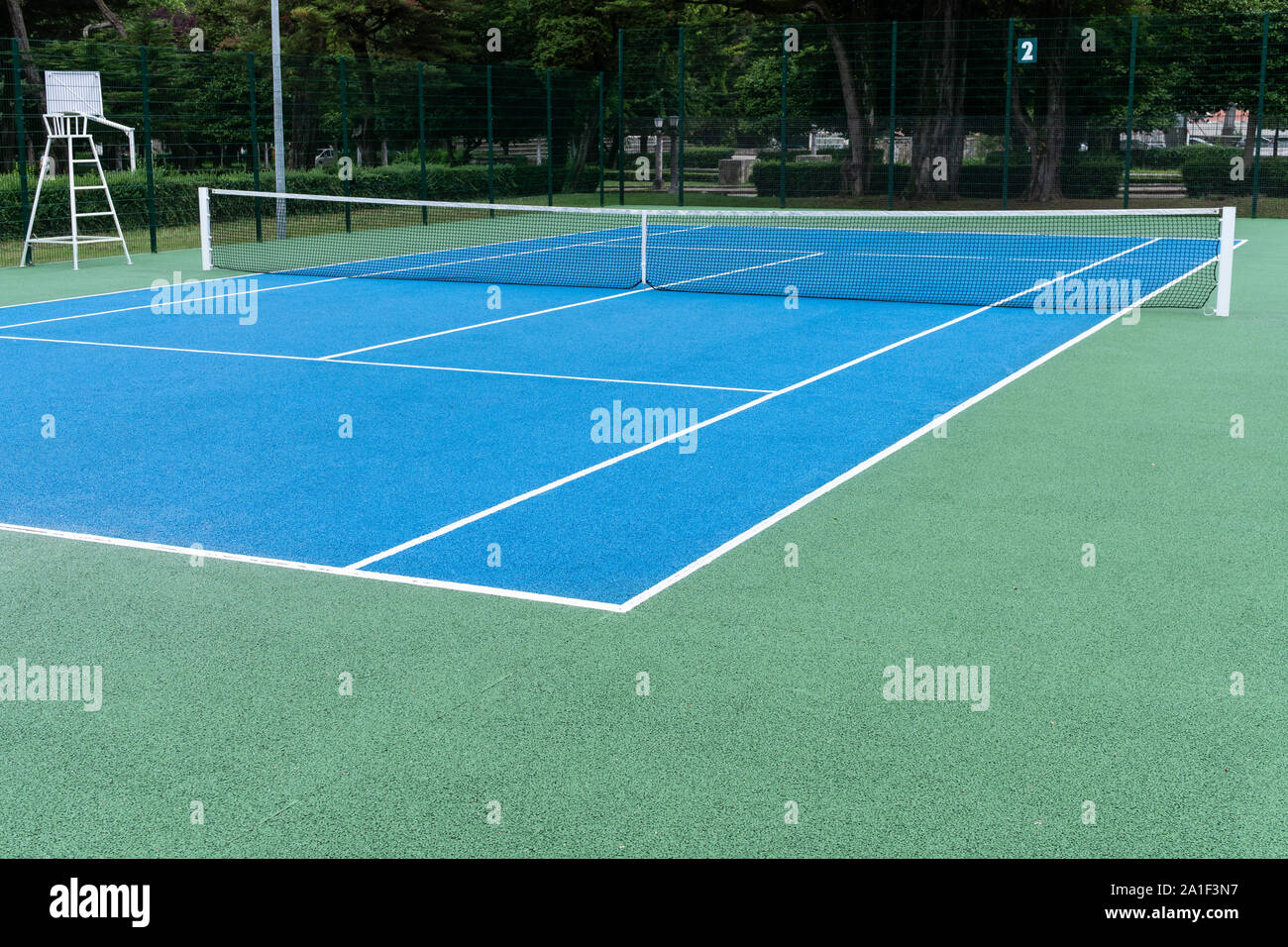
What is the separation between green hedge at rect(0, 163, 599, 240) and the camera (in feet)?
74.3

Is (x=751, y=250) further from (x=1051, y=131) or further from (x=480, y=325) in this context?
(x=1051, y=131)

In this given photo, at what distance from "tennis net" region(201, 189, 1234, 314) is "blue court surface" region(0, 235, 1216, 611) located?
127 centimetres

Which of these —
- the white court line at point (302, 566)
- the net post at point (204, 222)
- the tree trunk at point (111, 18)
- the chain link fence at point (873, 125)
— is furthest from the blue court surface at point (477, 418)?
the tree trunk at point (111, 18)

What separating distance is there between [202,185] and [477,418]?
1547 centimetres

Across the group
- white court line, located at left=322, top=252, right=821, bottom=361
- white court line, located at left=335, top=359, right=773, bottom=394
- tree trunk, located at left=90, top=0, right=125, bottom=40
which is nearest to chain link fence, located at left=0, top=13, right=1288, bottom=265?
white court line, located at left=322, top=252, right=821, bottom=361

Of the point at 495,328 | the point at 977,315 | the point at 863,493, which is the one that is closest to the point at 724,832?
the point at 863,493

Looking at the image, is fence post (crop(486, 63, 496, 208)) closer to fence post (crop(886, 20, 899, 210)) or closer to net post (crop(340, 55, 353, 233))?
net post (crop(340, 55, 353, 233))

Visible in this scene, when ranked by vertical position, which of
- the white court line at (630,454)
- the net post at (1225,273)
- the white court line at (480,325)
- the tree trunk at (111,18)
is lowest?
the white court line at (630,454)

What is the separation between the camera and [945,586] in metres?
6.55

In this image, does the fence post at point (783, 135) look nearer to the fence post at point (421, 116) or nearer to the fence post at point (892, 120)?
the fence post at point (892, 120)

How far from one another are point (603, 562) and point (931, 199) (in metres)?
27.8

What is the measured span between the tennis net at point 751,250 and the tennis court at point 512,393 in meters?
0.15

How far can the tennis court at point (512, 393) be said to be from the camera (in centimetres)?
754
